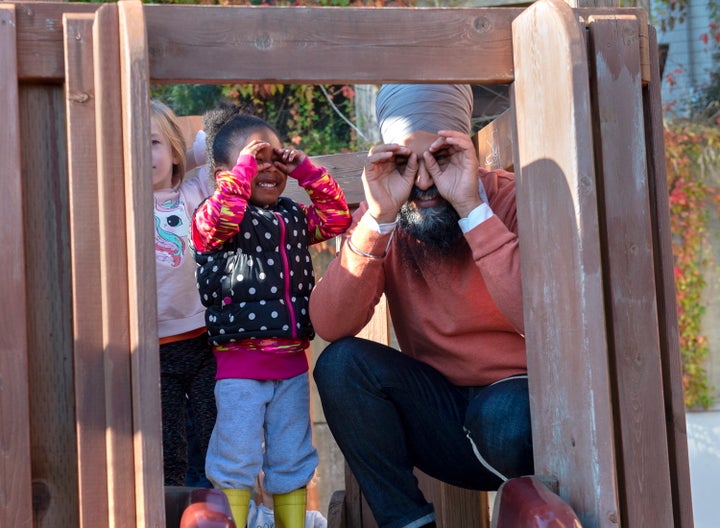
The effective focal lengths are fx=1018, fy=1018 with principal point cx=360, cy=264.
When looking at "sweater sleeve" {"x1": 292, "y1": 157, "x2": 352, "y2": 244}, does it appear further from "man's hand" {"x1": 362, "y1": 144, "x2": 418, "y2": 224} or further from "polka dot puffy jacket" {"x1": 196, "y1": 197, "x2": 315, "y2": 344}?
"man's hand" {"x1": 362, "y1": 144, "x2": 418, "y2": 224}

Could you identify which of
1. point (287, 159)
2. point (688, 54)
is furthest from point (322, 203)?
point (688, 54)

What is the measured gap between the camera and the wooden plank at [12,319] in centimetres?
204

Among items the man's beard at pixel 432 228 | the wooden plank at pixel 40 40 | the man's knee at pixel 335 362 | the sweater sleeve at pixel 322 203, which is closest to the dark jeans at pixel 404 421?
the man's knee at pixel 335 362

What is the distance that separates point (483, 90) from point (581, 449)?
241 inches

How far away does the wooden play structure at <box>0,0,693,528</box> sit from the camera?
2.05 meters

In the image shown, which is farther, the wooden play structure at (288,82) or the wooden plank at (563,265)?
the wooden plank at (563,265)

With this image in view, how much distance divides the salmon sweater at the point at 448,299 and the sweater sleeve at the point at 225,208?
299 millimetres

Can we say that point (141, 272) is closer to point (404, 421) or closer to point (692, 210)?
point (404, 421)

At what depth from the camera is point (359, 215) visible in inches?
122

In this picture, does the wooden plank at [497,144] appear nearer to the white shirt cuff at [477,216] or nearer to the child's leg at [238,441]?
the white shirt cuff at [477,216]

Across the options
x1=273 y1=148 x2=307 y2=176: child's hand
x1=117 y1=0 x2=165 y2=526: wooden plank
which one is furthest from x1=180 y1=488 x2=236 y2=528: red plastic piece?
x1=273 y1=148 x2=307 y2=176: child's hand

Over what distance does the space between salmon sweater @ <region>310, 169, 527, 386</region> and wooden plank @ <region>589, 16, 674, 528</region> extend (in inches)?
13.3

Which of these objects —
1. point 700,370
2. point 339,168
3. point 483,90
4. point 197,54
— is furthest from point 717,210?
point 197,54

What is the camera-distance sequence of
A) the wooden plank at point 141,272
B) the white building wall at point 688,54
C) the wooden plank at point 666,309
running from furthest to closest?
1. the white building wall at point 688,54
2. the wooden plank at point 666,309
3. the wooden plank at point 141,272
